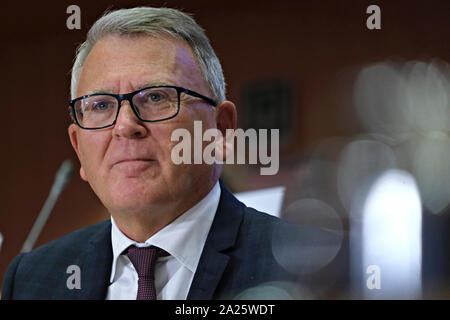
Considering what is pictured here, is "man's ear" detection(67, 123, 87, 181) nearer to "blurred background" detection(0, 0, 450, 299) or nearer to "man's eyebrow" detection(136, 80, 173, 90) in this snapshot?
"blurred background" detection(0, 0, 450, 299)

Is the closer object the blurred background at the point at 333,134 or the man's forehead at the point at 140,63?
the man's forehead at the point at 140,63

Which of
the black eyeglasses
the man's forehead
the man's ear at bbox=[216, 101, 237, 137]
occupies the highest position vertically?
the man's forehead

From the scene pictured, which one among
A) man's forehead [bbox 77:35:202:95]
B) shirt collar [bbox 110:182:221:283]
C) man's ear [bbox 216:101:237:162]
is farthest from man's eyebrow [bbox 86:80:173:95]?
shirt collar [bbox 110:182:221:283]

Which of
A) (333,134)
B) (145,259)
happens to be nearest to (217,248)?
(145,259)

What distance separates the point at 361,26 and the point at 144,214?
0.59 meters

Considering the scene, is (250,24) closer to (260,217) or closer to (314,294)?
(260,217)

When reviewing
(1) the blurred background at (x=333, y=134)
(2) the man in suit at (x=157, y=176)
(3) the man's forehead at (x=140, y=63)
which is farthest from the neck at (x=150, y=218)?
(3) the man's forehead at (x=140, y=63)

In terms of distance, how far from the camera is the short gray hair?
107cm

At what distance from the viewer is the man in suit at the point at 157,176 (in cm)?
106

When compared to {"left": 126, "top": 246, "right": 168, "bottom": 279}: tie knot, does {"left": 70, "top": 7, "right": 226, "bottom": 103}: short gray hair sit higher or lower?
higher

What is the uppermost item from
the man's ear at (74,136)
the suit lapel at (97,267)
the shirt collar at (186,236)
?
the man's ear at (74,136)

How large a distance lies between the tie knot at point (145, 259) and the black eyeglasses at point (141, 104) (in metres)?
0.23

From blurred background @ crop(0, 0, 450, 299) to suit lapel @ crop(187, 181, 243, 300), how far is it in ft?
0.23

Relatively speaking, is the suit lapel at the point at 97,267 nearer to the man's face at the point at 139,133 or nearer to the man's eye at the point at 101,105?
the man's face at the point at 139,133
